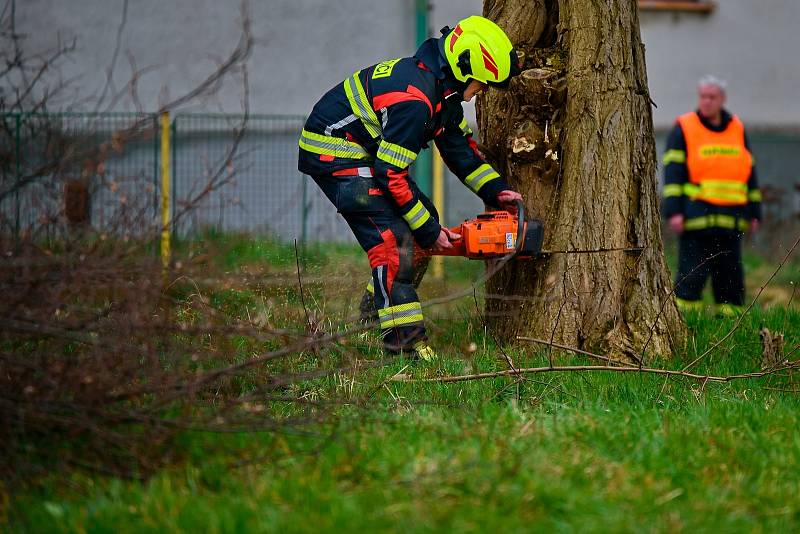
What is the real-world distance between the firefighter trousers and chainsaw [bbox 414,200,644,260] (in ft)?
1.13

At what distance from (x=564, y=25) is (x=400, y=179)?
1.24 meters

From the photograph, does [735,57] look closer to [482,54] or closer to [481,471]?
[482,54]

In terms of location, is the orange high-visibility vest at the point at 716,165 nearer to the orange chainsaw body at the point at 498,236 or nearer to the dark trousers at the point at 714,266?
the dark trousers at the point at 714,266

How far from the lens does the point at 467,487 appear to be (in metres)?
3.30

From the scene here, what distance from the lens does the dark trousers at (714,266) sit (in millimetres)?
7754

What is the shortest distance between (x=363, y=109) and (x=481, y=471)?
277 cm

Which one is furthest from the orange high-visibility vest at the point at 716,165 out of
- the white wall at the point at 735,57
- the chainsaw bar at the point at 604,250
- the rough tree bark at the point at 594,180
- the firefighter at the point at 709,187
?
the white wall at the point at 735,57

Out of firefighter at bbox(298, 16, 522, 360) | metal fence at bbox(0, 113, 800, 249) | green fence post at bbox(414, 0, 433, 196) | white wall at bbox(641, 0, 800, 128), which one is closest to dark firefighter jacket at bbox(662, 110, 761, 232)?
firefighter at bbox(298, 16, 522, 360)

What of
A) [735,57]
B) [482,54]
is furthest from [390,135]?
[735,57]

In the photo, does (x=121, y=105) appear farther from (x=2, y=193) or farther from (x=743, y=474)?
(x=743, y=474)

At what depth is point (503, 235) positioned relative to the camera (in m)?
5.70

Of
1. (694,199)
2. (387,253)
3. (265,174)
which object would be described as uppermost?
(265,174)

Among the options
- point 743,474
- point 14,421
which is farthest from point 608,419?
point 14,421

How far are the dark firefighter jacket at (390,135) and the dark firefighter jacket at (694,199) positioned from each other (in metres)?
2.65
